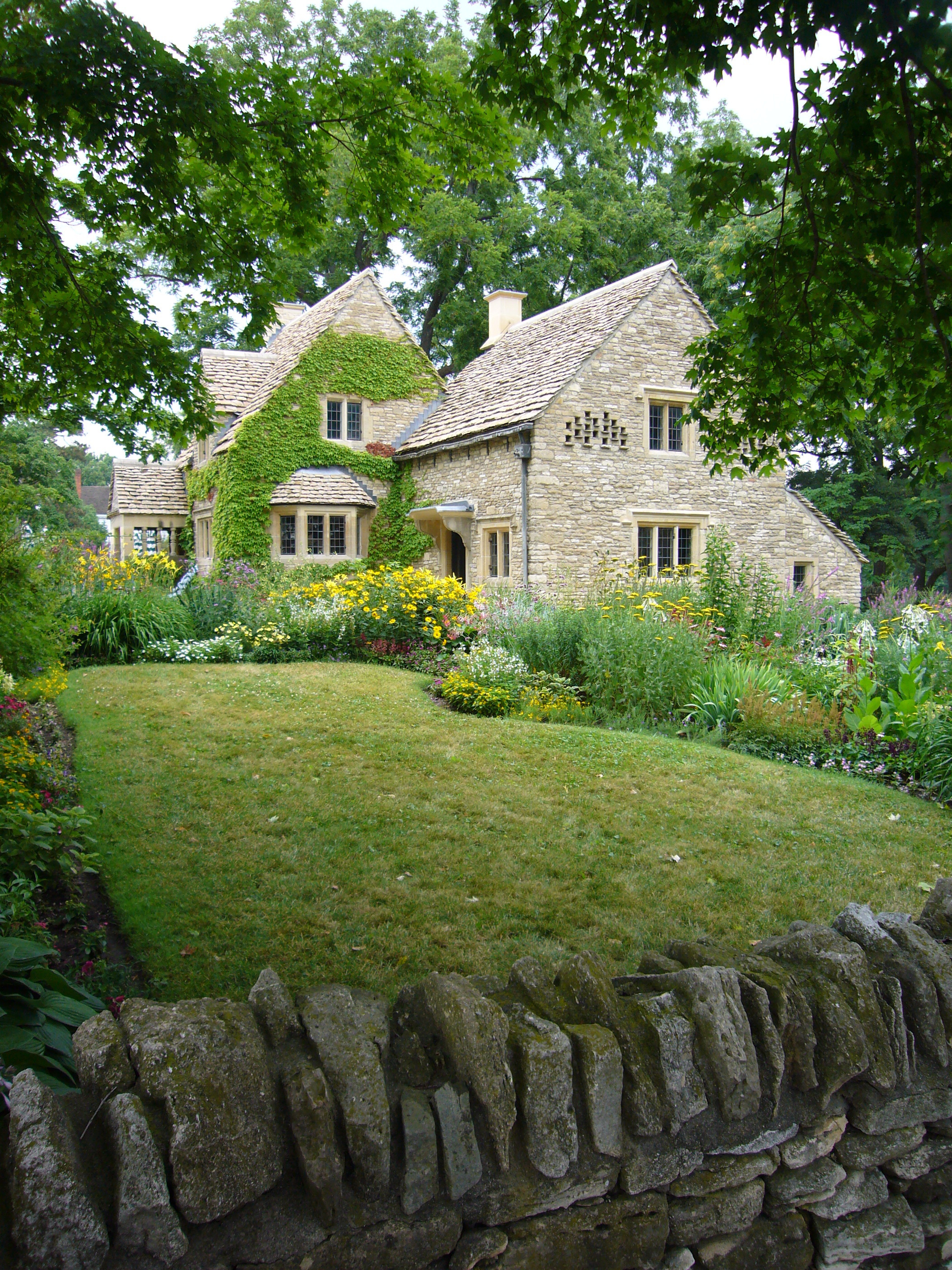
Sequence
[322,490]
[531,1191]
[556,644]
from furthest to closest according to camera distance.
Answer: [322,490] → [556,644] → [531,1191]

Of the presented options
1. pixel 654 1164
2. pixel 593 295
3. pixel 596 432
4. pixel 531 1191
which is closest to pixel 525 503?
pixel 596 432

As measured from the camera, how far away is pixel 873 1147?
222cm

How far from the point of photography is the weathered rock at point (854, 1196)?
217 centimetres

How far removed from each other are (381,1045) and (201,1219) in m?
0.48

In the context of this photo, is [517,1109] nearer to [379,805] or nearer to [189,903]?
[189,903]

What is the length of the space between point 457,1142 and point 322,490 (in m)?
20.3

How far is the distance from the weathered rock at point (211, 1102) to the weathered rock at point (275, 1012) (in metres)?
0.07

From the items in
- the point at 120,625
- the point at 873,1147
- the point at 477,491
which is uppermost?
the point at 477,491

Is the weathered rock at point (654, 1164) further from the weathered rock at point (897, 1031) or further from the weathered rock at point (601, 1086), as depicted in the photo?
the weathered rock at point (897, 1031)

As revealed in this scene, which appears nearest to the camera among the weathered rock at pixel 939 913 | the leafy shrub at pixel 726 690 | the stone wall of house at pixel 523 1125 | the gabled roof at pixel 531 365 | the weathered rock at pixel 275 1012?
the stone wall of house at pixel 523 1125

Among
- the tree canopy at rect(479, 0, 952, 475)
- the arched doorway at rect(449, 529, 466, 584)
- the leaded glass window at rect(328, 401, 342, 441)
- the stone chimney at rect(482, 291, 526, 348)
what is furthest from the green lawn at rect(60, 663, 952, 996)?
the stone chimney at rect(482, 291, 526, 348)

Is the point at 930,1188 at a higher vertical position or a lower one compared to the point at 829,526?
lower

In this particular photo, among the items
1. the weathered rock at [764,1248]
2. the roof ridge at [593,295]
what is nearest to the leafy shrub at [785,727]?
the weathered rock at [764,1248]

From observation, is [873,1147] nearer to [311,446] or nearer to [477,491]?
[477,491]
